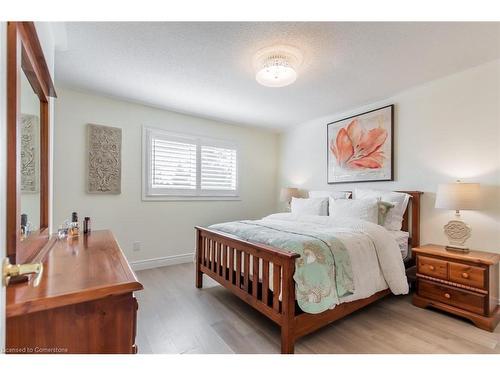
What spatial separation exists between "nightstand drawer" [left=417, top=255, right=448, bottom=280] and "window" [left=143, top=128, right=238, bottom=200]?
9.29 ft

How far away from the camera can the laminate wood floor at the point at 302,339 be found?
1725 millimetres

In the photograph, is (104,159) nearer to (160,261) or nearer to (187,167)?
(187,167)

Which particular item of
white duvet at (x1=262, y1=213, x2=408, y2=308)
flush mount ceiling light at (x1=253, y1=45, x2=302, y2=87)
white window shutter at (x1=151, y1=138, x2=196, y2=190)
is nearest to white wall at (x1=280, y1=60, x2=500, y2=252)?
white duvet at (x1=262, y1=213, x2=408, y2=308)

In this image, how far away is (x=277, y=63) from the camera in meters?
2.07

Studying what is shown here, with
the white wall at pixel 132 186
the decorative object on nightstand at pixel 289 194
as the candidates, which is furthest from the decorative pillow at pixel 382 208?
the white wall at pixel 132 186

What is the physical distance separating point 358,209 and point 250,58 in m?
1.93

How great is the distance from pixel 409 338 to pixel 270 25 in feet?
8.25

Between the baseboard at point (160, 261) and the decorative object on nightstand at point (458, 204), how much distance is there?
3255mm

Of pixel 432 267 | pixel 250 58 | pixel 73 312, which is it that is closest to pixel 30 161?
pixel 73 312

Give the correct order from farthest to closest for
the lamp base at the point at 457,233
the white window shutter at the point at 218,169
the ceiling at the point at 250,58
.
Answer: the white window shutter at the point at 218,169 → the lamp base at the point at 457,233 → the ceiling at the point at 250,58

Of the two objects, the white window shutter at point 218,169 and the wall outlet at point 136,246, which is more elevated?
the white window shutter at point 218,169

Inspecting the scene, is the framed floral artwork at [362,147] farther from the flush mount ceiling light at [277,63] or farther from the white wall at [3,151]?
the white wall at [3,151]
